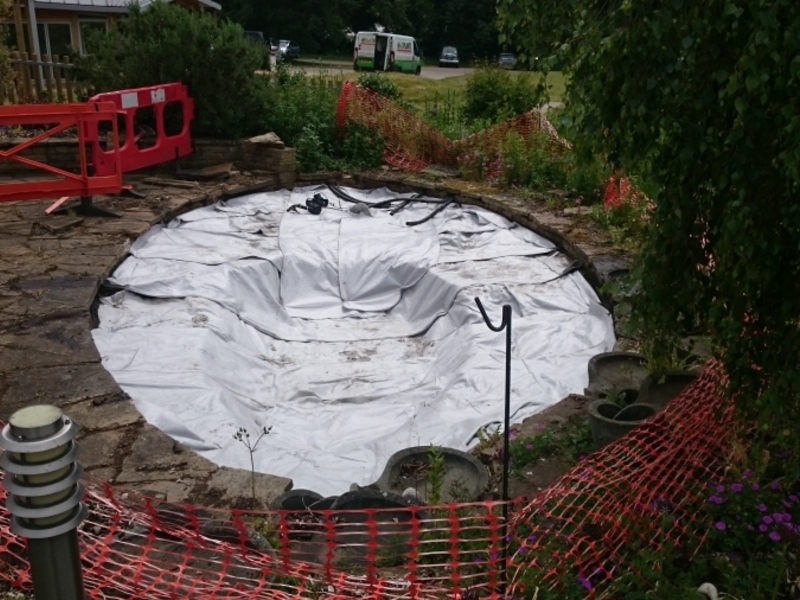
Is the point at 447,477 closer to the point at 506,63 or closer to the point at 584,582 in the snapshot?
the point at 584,582

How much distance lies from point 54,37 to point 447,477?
2051 centimetres

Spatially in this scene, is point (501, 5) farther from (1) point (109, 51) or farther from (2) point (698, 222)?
(1) point (109, 51)

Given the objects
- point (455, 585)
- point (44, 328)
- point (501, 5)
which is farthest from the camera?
point (44, 328)

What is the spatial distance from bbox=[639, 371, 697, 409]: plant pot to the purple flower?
159 cm

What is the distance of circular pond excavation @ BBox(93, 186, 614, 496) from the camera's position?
5047mm

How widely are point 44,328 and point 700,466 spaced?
428 centimetres

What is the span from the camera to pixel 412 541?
2.75 metres

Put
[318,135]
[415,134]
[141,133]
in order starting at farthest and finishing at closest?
[415,134]
[318,135]
[141,133]

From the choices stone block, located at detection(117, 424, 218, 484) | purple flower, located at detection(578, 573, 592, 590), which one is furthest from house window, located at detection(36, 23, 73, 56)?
purple flower, located at detection(578, 573, 592, 590)

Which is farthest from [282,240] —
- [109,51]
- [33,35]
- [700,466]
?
[33,35]

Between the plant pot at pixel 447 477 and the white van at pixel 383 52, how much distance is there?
31.4 meters

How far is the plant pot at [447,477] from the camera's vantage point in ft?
12.9

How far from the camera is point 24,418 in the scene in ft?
5.28

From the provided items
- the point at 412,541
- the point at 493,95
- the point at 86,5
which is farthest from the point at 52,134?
the point at 86,5
